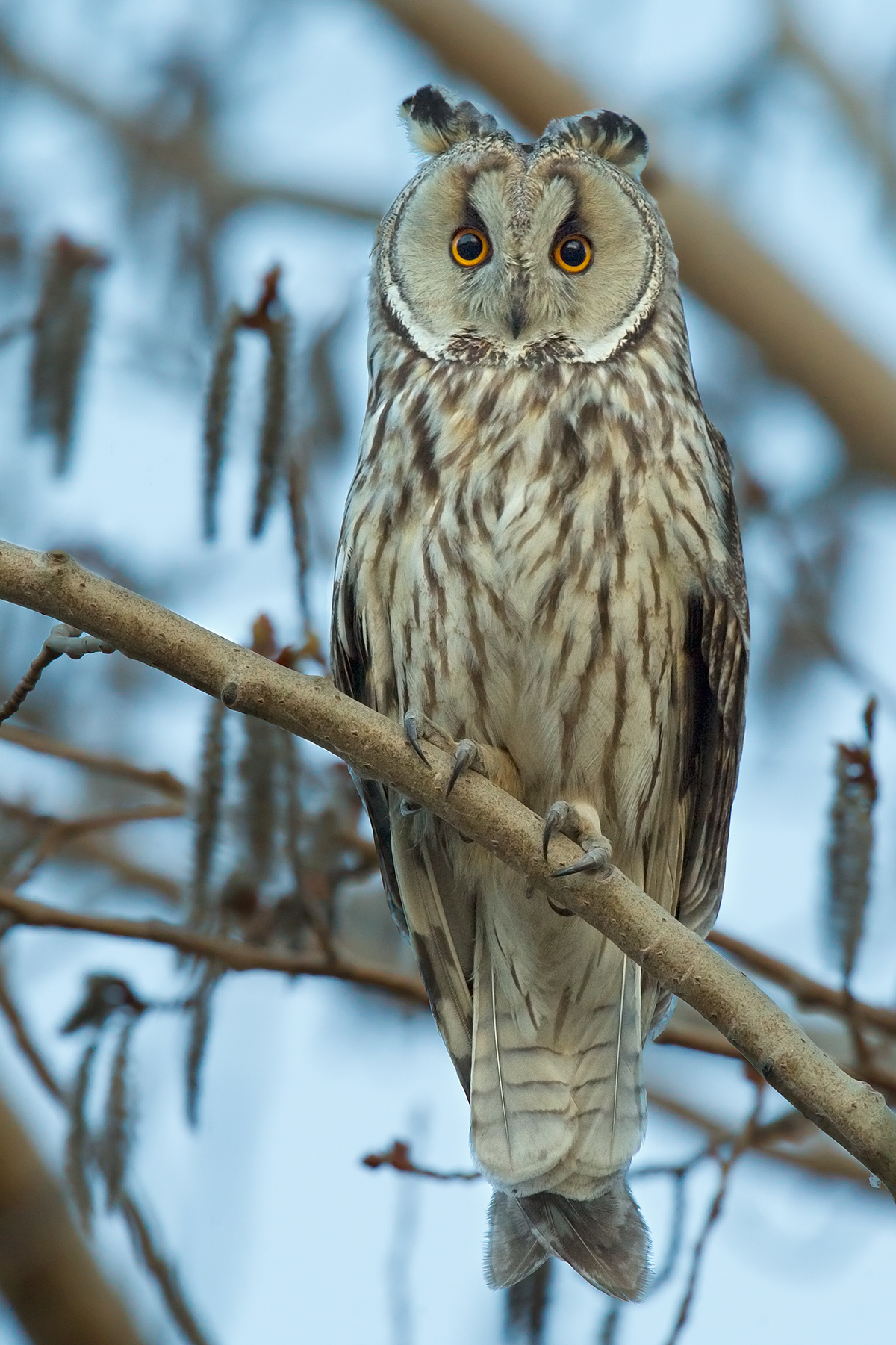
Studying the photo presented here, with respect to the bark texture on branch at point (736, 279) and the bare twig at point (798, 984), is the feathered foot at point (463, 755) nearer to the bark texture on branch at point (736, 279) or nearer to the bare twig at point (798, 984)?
the bare twig at point (798, 984)

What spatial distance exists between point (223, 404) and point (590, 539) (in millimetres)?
743

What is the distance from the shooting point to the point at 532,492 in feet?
9.71

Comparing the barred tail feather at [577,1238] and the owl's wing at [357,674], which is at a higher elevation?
the owl's wing at [357,674]

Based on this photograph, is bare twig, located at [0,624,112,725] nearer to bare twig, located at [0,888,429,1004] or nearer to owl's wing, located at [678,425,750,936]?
bare twig, located at [0,888,429,1004]

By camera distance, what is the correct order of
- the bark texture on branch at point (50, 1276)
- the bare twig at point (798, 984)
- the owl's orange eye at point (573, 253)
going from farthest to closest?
the bark texture on branch at point (50, 1276), the owl's orange eye at point (573, 253), the bare twig at point (798, 984)

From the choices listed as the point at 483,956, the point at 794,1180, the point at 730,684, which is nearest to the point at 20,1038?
the point at 483,956

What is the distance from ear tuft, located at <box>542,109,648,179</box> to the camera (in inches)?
136

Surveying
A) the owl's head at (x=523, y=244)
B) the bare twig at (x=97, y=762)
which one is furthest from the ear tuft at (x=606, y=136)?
the bare twig at (x=97, y=762)

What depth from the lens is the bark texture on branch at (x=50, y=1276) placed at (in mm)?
3570

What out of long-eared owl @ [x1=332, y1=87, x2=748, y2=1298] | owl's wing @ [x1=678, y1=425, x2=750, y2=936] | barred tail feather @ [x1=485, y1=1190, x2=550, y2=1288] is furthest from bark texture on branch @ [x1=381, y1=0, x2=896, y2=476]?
barred tail feather @ [x1=485, y1=1190, x2=550, y2=1288]

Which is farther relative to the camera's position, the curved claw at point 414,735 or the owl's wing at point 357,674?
the owl's wing at point 357,674

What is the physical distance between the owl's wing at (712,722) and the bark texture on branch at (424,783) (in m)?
0.79

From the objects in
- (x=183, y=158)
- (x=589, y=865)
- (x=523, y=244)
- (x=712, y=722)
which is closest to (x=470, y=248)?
(x=523, y=244)

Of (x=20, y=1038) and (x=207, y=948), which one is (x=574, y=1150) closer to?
(x=207, y=948)
